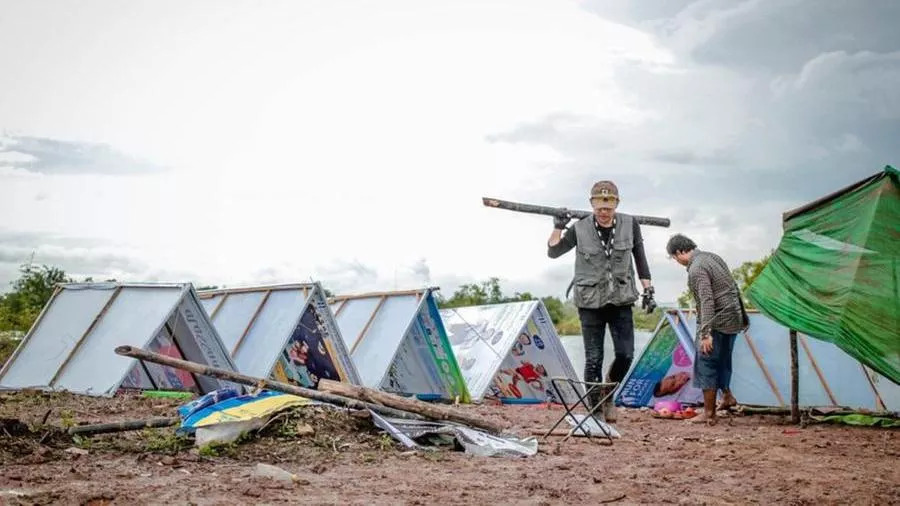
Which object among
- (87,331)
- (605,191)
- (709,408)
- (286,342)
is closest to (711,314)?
(709,408)

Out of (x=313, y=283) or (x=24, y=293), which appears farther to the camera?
(x=24, y=293)

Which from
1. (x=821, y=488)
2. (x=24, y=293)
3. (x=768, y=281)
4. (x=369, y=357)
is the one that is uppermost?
(x=24, y=293)

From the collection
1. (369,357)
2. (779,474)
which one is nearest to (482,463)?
(779,474)

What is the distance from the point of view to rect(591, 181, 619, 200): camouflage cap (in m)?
7.79

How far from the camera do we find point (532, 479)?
15.4 feet

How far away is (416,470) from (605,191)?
149 inches

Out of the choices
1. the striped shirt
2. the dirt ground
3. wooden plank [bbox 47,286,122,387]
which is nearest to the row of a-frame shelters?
wooden plank [bbox 47,286,122,387]

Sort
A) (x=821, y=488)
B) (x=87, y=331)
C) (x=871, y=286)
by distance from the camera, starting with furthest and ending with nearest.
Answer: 1. (x=87, y=331)
2. (x=871, y=286)
3. (x=821, y=488)

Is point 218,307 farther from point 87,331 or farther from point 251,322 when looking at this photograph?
point 87,331

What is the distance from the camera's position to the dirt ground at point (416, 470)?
13.3 feet

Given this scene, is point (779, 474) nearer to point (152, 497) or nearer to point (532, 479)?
point (532, 479)

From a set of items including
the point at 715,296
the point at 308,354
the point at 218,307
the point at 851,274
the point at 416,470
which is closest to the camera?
the point at 416,470

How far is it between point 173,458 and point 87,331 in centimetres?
539

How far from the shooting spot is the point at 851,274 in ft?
24.1
